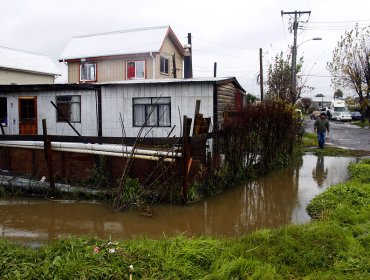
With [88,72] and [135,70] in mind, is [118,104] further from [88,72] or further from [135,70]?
[88,72]

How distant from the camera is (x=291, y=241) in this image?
197 inches

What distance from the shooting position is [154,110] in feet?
49.4

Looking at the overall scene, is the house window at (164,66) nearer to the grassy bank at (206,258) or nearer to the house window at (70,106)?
the house window at (70,106)

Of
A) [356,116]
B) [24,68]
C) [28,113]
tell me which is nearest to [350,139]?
[28,113]

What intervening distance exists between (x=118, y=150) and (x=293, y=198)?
13.8ft

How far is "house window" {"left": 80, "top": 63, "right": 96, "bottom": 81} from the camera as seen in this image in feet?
78.7

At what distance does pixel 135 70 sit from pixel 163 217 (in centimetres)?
1702

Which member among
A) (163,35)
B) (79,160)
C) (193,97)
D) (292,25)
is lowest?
(79,160)

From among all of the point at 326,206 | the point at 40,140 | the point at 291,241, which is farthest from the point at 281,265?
the point at 40,140

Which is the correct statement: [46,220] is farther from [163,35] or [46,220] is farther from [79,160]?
[163,35]

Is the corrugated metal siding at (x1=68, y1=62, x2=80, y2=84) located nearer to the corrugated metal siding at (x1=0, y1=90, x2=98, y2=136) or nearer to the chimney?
the corrugated metal siding at (x1=0, y1=90, x2=98, y2=136)

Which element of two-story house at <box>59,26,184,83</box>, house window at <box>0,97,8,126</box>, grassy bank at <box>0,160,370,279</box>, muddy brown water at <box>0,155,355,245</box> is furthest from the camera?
two-story house at <box>59,26,184,83</box>

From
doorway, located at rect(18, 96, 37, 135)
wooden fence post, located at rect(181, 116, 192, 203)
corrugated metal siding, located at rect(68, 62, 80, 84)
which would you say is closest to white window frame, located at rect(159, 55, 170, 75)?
corrugated metal siding, located at rect(68, 62, 80, 84)

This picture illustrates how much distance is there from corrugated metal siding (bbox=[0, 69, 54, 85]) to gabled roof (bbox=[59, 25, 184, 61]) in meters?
3.61
